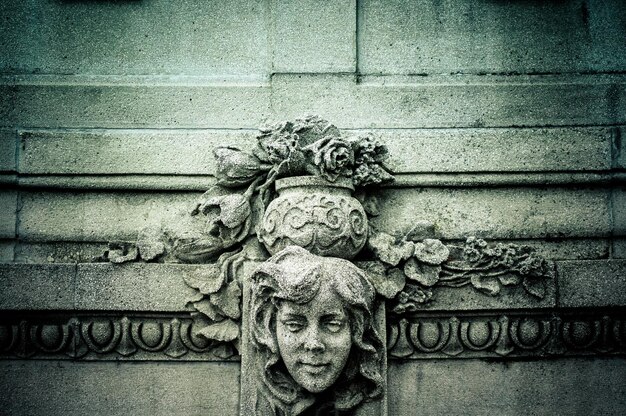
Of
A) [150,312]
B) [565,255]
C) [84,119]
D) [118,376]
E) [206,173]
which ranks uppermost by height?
[84,119]

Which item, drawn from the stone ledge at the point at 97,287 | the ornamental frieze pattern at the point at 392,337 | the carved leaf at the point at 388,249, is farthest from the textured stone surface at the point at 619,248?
the stone ledge at the point at 97,287

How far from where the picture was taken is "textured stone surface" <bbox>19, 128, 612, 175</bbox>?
17.2ft

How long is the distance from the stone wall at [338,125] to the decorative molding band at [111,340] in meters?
0.01

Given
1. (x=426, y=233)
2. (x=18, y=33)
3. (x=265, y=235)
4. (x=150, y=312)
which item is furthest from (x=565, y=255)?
(x=18, y=33)

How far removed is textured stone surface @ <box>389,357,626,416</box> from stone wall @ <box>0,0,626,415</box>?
0.01 metres

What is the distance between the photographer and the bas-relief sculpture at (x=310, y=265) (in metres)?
4.54

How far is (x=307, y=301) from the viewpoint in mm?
4465

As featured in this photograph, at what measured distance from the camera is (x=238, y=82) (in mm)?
5426

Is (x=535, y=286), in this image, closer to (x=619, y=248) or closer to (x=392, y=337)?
(x=619, y=248)

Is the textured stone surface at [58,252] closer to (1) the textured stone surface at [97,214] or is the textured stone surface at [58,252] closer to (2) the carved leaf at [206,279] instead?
(1) the textured stone surface at [97,214]

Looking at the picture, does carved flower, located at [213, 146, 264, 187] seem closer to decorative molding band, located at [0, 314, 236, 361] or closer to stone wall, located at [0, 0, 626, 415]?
stone wall, located at [0, 0, 626, 415]

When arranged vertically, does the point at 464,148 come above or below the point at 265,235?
above

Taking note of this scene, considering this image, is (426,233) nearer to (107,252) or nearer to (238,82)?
(238,82)

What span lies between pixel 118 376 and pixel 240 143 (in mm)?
1872
